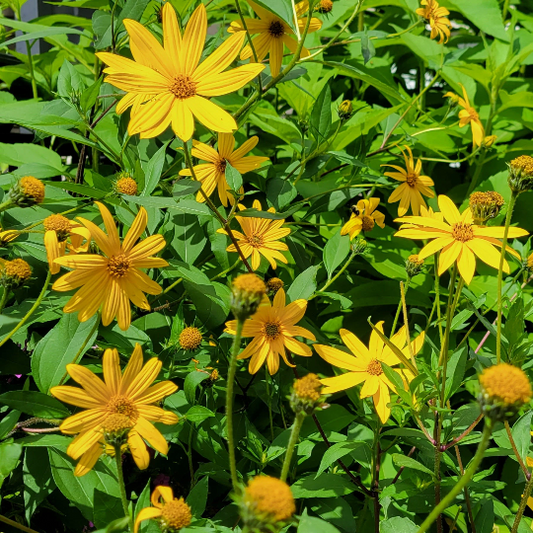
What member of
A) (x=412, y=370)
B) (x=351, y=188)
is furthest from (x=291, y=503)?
(x=351, y=188)

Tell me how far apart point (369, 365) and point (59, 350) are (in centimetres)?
47

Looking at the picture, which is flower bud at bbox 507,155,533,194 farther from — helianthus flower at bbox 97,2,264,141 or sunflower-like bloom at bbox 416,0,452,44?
sunflower-like bloom at bbox 416,0,452,44

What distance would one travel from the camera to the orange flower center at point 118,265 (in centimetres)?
75

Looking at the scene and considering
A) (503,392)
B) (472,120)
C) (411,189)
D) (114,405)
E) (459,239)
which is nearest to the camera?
(503,392)

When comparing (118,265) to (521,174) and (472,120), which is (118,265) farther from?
(472,120)

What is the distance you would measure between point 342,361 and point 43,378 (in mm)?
447

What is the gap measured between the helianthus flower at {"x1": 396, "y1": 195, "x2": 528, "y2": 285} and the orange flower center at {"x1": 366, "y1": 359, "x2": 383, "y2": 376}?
190 mm

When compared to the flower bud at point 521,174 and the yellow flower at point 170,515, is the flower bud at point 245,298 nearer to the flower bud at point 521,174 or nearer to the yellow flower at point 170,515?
the yellow flower at point 170,515

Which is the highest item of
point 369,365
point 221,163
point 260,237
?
point 221,163

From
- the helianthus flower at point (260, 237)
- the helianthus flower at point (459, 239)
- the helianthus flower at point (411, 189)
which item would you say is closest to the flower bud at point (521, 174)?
the helianthus flower at point (459, 239)

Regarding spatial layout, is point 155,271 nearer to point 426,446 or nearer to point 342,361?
point 342,361

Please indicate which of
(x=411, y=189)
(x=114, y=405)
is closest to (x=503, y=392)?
(x=114, y=405)

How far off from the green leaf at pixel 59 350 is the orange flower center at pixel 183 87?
13.2 inches

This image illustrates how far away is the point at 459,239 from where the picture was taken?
82 centimetres
